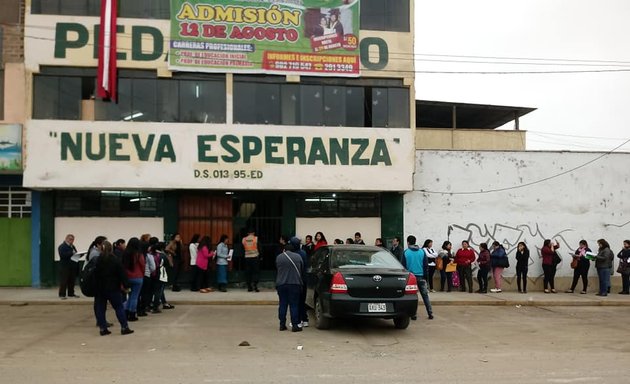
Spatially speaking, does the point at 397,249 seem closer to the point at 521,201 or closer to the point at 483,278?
the point at 483,278

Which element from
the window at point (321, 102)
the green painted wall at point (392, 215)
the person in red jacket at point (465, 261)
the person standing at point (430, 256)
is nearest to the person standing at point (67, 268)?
the window at point (321, 102)

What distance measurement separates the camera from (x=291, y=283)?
1018 cm

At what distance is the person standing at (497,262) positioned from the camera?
1700 centimetres

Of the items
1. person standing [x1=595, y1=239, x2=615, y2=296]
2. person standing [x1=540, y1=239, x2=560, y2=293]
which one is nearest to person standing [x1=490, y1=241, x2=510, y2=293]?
person standing [x1=540, y1=239, x2=560, y2=293]

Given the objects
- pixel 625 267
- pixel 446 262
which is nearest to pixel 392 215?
pixel 446 262

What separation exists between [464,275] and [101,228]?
11.1 metres

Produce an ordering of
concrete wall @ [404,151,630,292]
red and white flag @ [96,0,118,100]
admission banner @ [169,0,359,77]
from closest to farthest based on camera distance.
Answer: red and white flag @ [96,0,118,100] → admission banner @ [169,0,359,77] → concrete wall @ [404,151,630,292]

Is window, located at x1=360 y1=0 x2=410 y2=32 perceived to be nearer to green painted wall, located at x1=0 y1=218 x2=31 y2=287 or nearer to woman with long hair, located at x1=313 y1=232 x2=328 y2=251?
woman with long hair, located at x1=313 y1=232 x2=328 y2=251

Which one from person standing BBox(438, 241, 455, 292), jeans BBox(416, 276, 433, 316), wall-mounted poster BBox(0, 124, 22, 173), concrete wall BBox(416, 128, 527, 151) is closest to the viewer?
jeans BBox(416, 276, 433, 316)

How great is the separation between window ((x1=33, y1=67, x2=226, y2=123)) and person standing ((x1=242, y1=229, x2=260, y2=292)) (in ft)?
12.0

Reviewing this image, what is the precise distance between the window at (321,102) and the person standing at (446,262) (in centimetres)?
395

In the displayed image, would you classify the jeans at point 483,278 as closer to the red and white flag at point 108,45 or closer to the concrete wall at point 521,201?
the concrete wall at point 521,201

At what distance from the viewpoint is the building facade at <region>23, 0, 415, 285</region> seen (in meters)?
16.1

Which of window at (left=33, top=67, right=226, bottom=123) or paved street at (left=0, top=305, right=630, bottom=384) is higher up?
window at (left=33, top=67, right=226, bottom=123)
